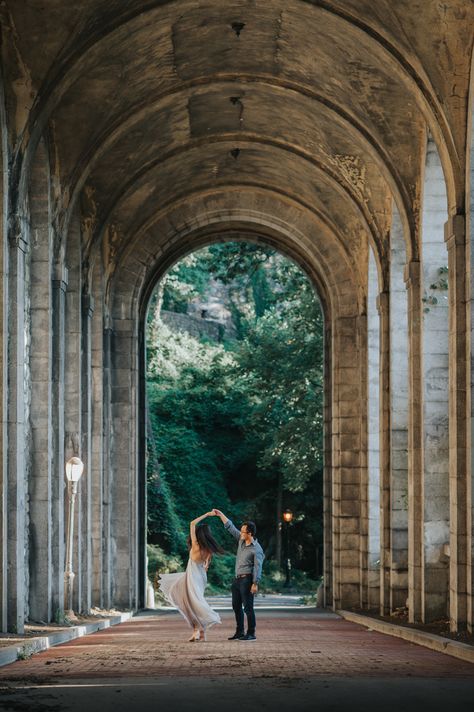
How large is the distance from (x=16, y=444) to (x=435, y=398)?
5789 millimetres

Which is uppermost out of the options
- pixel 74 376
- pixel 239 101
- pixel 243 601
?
pixel 239 101

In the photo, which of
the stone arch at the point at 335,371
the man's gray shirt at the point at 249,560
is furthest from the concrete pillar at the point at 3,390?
the stone arch at the point at 335,371

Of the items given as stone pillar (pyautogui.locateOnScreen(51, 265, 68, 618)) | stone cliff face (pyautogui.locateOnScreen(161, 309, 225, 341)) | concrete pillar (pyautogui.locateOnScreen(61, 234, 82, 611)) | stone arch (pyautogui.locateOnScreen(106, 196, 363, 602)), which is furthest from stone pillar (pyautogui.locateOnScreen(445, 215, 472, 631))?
stone cliff face (pyautogui.locateOnScreen(161, 309, 225, 341))

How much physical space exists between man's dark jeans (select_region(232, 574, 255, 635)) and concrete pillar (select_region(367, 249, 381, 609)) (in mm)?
9371

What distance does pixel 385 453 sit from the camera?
20.3 metres

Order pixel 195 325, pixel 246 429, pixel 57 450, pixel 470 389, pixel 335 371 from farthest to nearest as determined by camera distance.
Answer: pixel 195 325, pixel 246 429, pixel 335 371, pixel 57 450, pixel 470 389

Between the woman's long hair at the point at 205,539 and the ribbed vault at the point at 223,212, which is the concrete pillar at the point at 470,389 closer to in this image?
the ribbed vault at the point at 223,212

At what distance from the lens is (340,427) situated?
24.7 metres

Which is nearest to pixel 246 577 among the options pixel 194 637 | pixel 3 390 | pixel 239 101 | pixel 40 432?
pixel 194 637

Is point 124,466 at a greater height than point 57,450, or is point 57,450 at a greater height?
point 57,450

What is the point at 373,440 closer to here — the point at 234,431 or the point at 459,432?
the point at 459,432

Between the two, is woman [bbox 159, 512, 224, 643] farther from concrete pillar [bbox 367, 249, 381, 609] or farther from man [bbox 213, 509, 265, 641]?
→ concrete pillar [bbox 367, 249, 381, 609]

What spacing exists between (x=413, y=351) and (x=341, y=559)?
Answer: 27.1ft

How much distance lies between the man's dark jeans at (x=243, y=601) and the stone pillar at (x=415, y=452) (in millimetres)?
3404
